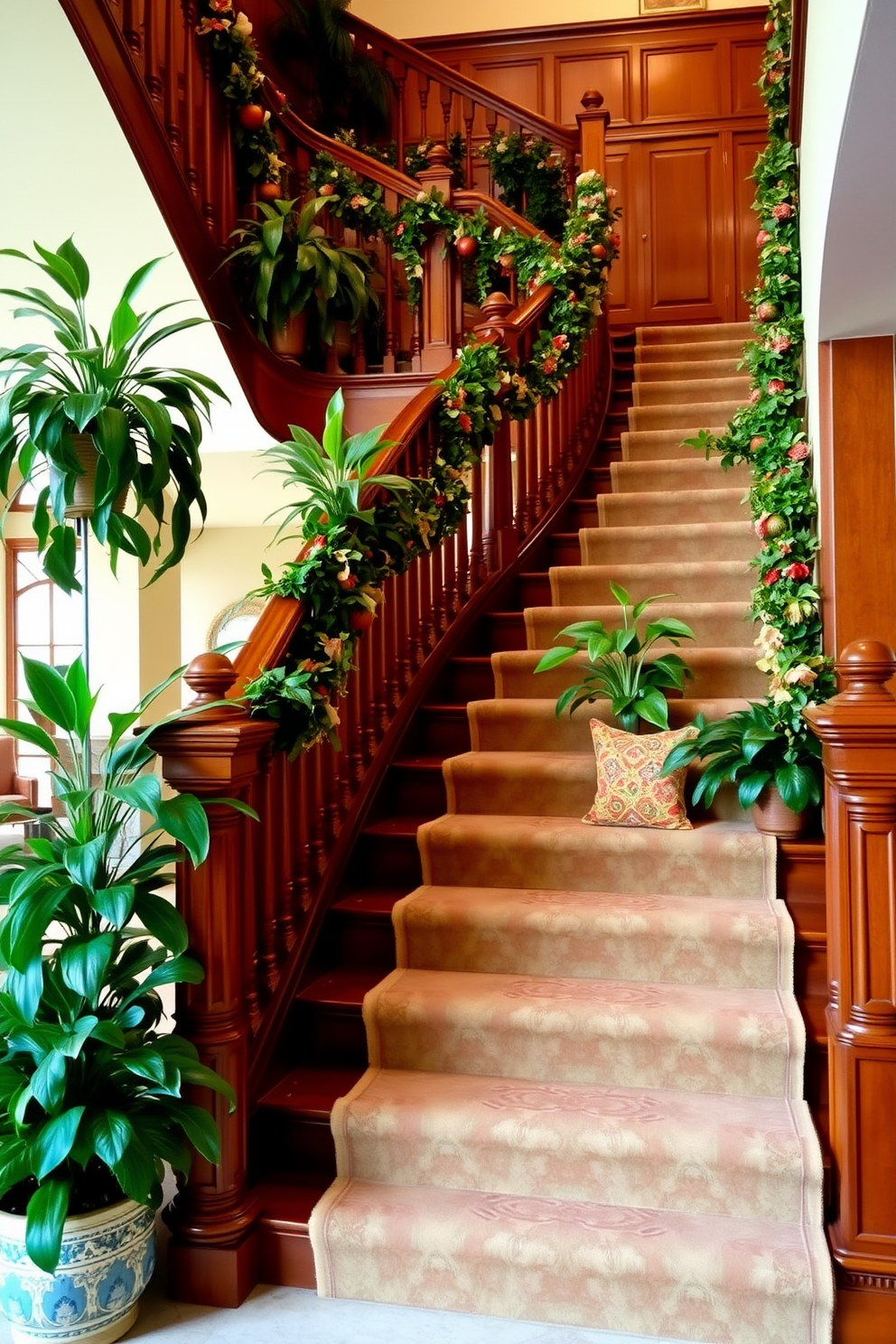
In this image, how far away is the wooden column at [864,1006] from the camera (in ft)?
6.34

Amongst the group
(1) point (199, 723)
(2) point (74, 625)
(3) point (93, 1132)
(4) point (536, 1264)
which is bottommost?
(4) point (536, 1264)

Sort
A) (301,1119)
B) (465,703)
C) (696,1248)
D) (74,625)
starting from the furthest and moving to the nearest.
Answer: (74,625) → (465,703) → (301,1119) → (696,1248)

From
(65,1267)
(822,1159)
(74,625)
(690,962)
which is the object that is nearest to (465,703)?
(690,962)

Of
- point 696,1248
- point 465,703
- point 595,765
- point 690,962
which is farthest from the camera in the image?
point 465,703

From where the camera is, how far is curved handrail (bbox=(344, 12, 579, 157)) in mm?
5922

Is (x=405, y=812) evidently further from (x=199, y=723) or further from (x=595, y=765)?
(x=199, y=723)

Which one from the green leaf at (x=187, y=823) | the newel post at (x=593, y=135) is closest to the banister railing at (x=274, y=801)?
the green leaf at (x=187, y=823)

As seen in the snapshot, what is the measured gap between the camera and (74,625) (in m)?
8.84

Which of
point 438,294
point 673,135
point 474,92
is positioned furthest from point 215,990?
point 673,135

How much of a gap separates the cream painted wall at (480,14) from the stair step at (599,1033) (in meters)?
7.36

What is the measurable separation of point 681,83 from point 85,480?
6754 millimetres

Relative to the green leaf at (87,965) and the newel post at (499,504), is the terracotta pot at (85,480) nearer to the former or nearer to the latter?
the green leaf at (87,965)

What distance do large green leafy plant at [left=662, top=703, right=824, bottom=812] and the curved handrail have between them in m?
4.54

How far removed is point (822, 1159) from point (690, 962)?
22.4 inches
